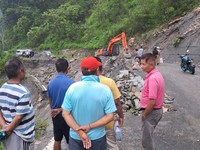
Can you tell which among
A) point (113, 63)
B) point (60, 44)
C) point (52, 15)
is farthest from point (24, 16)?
point (113, 63)

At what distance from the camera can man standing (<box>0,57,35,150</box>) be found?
1934mm

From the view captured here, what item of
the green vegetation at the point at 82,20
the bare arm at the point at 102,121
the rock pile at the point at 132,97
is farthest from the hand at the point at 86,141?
the green vegetation at the point at 82,20

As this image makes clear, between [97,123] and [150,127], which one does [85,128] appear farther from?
[150,127]

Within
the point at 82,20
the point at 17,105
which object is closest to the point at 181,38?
the point at 17,105

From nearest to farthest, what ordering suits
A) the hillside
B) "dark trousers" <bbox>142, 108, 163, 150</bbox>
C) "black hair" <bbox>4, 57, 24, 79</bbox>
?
"black hair" <bbox>4, 57, 24, 79</bbox>, "dark trousers" <bbox>142, 108, 163, 150</bbox>, the hillside

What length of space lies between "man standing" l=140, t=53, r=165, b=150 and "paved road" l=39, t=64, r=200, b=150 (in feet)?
3.37

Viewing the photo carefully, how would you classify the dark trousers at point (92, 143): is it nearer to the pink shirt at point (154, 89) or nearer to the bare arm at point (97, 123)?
the bare arm at point (97, 123)

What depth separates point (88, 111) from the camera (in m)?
1.74

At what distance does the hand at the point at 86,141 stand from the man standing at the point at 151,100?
1119mm

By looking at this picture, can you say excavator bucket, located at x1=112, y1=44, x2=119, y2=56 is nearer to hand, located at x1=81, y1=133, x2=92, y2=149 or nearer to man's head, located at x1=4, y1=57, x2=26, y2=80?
man's head, located at x1=4, y1=57, x2=26, y2=80

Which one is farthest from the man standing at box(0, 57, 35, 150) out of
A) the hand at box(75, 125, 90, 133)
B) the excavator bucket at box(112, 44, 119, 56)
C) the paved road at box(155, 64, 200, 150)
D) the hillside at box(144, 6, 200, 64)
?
the excavator bucket at box(112, 44, 119, 56)

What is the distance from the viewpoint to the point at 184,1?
1588 cm

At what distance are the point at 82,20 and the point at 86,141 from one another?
128 feet

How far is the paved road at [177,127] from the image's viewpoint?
335 cm
